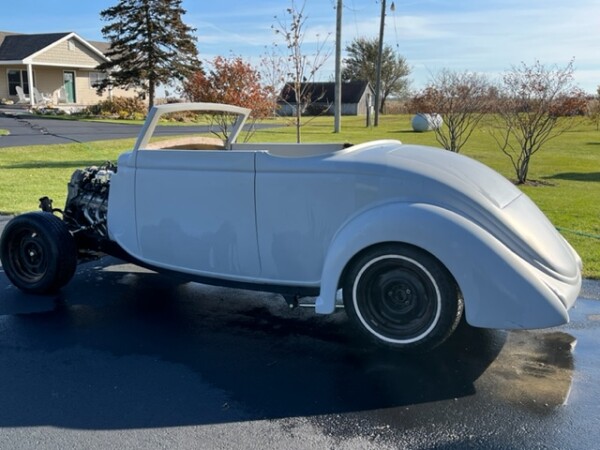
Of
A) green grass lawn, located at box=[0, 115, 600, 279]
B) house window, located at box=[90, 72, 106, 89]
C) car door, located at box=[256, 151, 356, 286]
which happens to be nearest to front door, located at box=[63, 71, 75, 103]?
house window, located at box=[90, 72, 106, 89]

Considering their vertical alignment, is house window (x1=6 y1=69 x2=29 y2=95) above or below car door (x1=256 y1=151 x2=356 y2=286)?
above

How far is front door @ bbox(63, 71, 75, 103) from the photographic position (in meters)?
44.4

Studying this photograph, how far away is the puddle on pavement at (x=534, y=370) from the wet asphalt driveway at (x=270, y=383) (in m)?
0.01

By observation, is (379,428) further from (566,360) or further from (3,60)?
(3,60)

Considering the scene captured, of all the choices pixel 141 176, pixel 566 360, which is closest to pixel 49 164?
pixel 141 176

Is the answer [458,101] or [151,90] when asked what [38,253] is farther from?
[151,90]

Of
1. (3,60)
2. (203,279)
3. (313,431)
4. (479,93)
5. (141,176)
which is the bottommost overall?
(313,431)

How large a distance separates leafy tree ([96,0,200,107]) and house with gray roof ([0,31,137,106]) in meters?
4.43

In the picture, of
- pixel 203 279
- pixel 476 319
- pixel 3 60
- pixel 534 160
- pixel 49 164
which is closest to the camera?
pixel 476 319

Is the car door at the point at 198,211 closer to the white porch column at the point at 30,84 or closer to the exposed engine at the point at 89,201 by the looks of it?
the exposed engine at the point at 89,201

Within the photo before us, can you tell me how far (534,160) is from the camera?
1911cm

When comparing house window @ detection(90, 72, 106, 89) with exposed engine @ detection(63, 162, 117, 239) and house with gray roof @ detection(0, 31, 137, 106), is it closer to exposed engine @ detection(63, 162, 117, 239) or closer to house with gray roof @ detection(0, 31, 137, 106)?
house with gray roof @ detection(0, 31, 137, 106)

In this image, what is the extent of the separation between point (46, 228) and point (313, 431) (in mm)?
3233

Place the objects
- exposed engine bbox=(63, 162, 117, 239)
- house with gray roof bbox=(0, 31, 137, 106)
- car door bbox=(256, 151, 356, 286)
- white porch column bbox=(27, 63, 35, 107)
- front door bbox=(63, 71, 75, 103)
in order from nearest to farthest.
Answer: car door bbox=(256, 151, 356, 286) → exposed engine bbox=(63, 162, 117, 239) → white porch column bbox=(27, 63, 35, 107) → house with gray roof bbox=(0, 31, 137, 106) → front door bbox=(63, 71, 75, 103)
